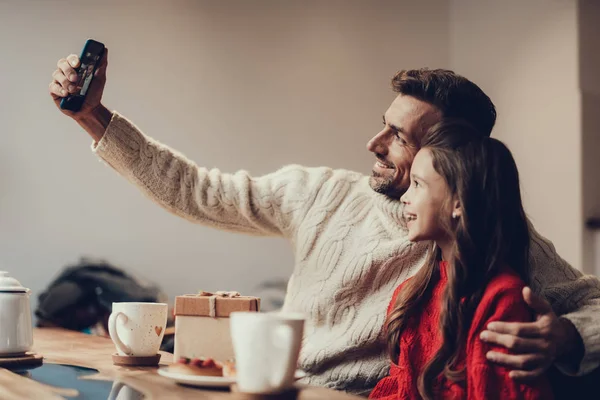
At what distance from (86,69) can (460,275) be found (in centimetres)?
84

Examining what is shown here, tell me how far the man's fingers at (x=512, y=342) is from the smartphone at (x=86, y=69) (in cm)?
91

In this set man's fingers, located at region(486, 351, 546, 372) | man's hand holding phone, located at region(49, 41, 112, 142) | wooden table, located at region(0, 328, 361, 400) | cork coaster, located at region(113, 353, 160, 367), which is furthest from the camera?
man's hand holding phone, located at region(49, 41, 112, 142)

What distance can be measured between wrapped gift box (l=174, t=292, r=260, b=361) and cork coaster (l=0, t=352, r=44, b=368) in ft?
0.76

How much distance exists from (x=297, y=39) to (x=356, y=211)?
85.6 inches

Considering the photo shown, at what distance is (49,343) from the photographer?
1467mm

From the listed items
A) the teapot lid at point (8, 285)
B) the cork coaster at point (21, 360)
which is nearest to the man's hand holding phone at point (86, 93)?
the teapot lid at point (8, 285)

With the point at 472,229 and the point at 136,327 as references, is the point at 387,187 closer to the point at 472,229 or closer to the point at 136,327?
the point at 472,229

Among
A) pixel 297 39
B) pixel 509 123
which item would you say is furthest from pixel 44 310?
pixel 509 123

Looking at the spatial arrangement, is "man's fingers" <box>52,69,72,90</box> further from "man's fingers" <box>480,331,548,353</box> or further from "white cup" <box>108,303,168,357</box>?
"man's fingers" <box>480,331,548,353</box>

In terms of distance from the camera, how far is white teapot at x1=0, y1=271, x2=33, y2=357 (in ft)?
3.62

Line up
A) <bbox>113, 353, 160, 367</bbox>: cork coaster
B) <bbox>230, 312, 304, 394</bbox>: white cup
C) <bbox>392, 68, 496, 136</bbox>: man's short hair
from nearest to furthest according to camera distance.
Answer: <bbox>230, 312, 304, 394</bbox>: white cup
<bbox>113, 353, 160, 367</bbox>: cork coaster
<bbox>392, 68, 496, 136</bbox>: man's short hair

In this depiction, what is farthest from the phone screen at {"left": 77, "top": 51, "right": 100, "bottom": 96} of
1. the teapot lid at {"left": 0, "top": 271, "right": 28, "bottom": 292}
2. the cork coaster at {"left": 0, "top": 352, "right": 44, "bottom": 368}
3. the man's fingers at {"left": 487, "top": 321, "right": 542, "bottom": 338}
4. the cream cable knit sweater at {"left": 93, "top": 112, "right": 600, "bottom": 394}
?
the man's fingers at {"left": 487, "top": 321, "right": 542, "bottom": 338}

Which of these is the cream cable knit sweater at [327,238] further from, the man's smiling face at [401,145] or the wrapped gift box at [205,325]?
the wrapped gift box at [205,325]

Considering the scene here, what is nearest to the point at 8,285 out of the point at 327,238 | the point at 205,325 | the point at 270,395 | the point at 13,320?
the point at 13,320
